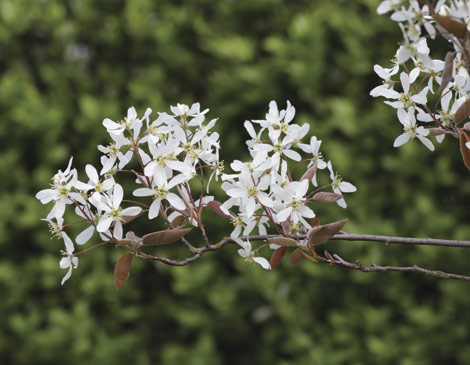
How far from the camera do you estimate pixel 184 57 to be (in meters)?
2.82

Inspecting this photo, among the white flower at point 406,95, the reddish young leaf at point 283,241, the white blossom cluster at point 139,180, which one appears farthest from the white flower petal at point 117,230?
the white flower at point 406,95

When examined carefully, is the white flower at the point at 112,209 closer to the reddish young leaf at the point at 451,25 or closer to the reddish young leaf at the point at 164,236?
the reddish young leaf at the point at 164,236

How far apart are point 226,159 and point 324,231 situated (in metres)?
1.80

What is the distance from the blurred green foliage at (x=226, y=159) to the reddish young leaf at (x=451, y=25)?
1.61 meters

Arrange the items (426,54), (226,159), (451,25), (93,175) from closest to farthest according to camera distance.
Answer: (451,25)
(426,54)
(93,175)
(226,159)

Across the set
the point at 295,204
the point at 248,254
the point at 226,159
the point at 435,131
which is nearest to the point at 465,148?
the point at 435,131

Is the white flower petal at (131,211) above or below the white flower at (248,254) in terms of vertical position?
above

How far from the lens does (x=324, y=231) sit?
920mm

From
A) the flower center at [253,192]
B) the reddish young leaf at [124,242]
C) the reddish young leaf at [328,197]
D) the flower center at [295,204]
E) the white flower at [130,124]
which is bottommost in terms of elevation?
the reddish young leaf at [124,242]

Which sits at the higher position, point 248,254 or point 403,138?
point 403,138

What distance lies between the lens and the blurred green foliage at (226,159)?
2.34 m

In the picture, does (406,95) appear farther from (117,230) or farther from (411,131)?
(117,230)

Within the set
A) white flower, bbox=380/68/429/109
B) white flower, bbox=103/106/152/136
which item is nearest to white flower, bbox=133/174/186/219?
white flower, bbox=103/106/152/136

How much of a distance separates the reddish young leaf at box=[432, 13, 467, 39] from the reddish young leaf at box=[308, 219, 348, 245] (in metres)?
0.31
